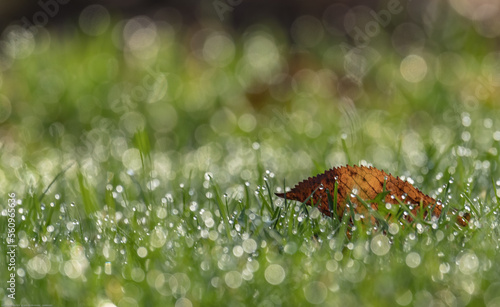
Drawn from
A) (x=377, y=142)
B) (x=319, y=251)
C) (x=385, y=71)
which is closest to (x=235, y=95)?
(x=385, y=71)

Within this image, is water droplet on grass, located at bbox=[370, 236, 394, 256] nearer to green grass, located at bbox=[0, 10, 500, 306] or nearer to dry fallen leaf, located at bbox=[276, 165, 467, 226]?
green grass, located at bbox=[0, 10, 500, 306]

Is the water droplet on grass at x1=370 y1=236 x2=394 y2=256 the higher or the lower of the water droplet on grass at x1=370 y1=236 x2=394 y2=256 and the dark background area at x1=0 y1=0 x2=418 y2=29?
the higher

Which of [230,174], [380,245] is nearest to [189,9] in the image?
[230,174]

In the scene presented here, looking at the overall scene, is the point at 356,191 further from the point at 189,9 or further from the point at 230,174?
the point at 189,9

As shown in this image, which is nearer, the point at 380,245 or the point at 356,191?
the point at 380,245

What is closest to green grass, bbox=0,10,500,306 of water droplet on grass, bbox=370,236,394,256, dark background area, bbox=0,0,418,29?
water droplet on grass, bbox=370,236,394,256
